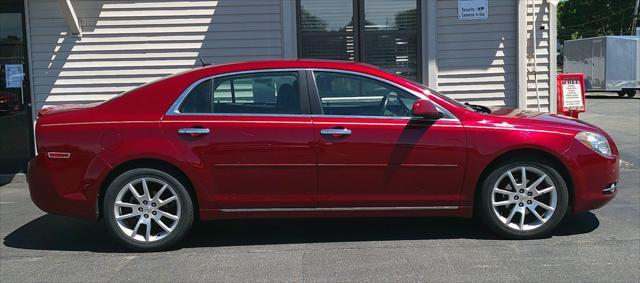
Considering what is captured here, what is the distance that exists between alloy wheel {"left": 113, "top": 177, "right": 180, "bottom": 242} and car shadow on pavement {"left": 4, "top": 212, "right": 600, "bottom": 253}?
312 millimetres

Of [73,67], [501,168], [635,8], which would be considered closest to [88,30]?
[73,67]

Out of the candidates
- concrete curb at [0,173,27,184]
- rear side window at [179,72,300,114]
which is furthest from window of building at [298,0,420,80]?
concrete curb at [0,173,27,184]

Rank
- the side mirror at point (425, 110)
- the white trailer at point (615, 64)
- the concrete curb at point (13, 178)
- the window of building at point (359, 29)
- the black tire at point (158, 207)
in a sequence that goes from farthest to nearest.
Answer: the white trailer at point (615, 64) < the window of building at point (359, 29) < the concrete curb at point (13, 178) < the black tire at point (158, 207) < the side mirror at point (425, 110)

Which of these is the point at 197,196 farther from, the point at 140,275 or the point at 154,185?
the point at 140,275

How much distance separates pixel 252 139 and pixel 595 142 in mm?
2916

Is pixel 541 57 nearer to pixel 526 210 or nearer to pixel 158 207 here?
pixel 526 210

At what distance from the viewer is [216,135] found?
5133 mm

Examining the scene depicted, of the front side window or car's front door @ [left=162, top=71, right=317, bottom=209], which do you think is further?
the front side window

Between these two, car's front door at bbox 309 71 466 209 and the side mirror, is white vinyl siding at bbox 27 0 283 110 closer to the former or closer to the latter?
car's front door at bbox 309 71 466 209

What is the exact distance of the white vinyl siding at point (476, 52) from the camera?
9.02m

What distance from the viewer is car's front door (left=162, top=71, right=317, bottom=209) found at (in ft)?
16.9

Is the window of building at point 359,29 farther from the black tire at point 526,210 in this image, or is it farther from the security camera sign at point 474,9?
the black tire at point 526,210

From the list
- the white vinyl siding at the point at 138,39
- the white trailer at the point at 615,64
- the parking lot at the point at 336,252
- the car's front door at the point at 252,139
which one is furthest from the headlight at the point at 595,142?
the white trailer at the point at 615,64

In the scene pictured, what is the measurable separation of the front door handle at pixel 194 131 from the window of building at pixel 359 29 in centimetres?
423
